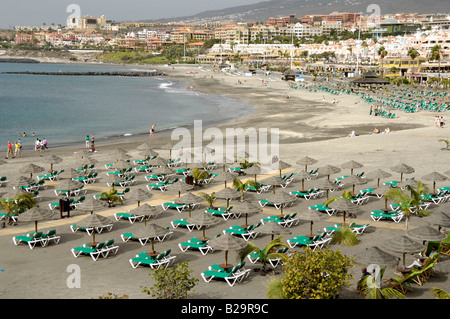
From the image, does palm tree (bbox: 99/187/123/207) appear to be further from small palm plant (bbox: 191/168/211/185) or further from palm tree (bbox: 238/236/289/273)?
palm tree (bbox: 238/236/289/273)

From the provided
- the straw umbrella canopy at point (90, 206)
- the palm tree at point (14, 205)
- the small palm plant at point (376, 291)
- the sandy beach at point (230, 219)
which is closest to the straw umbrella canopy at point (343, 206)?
the sandy beach at point (230, 219)

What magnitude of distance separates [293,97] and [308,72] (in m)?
63.2

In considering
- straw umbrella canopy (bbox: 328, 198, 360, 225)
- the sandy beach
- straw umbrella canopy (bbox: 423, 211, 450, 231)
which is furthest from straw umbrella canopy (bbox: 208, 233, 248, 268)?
straw umbrella canopy (bbox: 423, 211, 450, 231)

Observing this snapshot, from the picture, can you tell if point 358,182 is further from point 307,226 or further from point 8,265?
point 8,265

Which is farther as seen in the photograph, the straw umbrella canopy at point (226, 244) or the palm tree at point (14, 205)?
the palm tree at point (14, 205)

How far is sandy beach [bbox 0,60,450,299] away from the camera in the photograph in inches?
518

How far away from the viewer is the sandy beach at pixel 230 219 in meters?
13.1

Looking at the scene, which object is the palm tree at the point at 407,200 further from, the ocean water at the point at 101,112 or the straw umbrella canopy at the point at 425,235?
the ocean water at the point at 101,112

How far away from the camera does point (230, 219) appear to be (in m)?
19.5

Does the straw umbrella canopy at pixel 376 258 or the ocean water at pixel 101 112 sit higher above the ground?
the straw umbrella canopy at pixel 376 258
